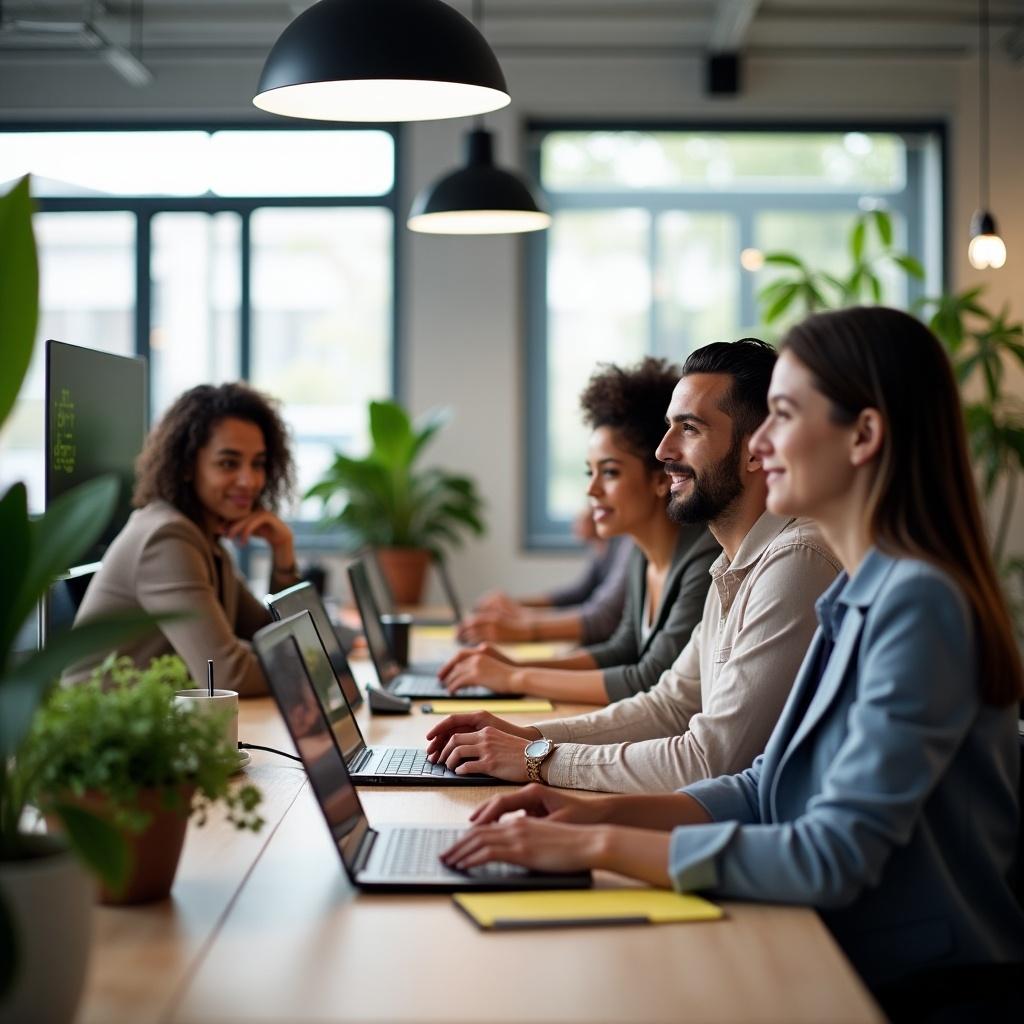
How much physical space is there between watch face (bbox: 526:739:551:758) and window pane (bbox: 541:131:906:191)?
459 cm

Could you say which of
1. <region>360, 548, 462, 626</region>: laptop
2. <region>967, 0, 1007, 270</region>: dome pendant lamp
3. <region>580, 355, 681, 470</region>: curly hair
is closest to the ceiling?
<region>967, 0, 1007, 270</region>: dome pendant lamp

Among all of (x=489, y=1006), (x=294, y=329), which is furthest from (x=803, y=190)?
(x=489, y=1006)

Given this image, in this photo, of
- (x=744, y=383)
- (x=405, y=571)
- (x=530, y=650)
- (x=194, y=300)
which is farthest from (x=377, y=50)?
(x=194, y=300)

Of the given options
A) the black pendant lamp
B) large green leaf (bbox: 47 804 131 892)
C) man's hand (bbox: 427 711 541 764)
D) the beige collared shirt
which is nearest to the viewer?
large green leaf (bbox: 47 804 131 892)

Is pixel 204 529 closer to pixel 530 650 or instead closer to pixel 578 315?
pixel 530 650

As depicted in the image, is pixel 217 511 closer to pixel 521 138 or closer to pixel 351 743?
pixel 351 743

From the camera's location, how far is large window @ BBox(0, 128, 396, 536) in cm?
608

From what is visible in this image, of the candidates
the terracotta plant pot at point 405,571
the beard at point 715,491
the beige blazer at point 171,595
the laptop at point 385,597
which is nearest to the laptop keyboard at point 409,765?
the beard at point 715,491

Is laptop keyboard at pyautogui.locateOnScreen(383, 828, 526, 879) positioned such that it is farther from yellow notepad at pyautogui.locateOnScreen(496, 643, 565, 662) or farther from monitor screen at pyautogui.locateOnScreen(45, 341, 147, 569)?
yellow notepad at pyautogui.locateOnScreen(496, 643, 565, 662)

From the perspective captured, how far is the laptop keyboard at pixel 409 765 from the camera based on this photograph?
1972mm

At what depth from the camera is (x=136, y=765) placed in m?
1.29

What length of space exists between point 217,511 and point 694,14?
351 cm

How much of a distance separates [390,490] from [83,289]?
2058 mm

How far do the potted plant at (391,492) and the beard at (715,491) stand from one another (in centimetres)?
313
